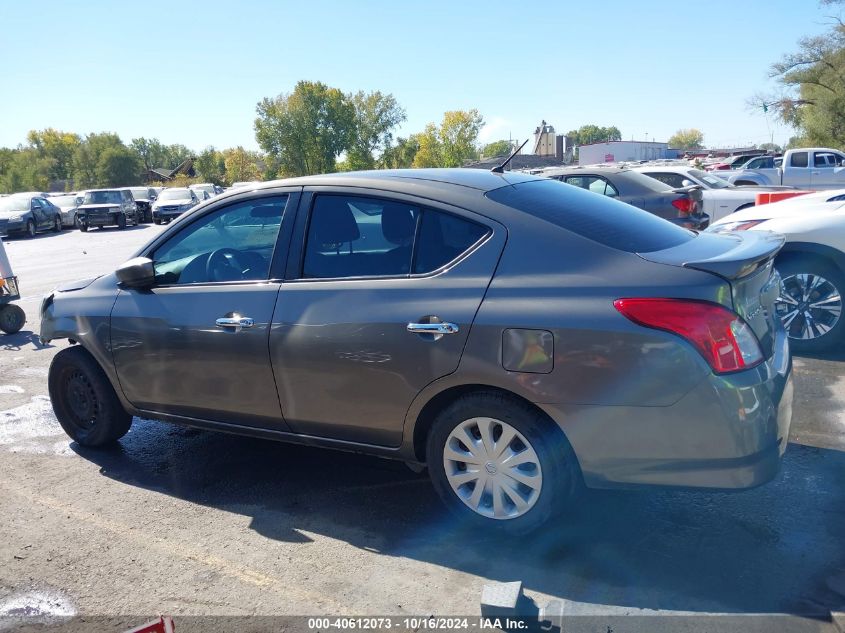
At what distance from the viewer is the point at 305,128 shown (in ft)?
249

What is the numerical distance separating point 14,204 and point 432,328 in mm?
30667

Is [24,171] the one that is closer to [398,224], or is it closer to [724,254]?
[398,224]

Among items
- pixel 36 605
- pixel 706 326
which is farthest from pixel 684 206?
pixel 36 605

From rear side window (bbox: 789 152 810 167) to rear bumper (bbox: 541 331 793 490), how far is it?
2369cm

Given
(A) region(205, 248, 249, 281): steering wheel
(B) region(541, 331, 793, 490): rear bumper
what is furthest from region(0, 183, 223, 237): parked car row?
(B) region(541, 331, 793, 490): rear bumper

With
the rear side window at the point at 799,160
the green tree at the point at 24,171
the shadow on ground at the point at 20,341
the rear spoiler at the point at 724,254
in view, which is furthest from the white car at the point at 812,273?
the green tree at the point at 24,171

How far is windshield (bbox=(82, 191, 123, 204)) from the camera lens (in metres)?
31.2

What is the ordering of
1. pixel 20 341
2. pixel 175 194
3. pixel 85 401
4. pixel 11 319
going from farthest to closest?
1. pixel 175 194
2. pixel 11 319
3. pixel 20 341
4. pixel 85 401

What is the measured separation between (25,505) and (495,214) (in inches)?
125

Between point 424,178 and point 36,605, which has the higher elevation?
point 424,178

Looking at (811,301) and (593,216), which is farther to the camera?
(811,301)

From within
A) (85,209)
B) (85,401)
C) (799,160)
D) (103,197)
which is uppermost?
(103,197)

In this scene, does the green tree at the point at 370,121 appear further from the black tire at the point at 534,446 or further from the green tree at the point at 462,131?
the black tire at the point at 534,446

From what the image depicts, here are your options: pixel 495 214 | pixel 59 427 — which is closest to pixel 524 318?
pixel 495 214
